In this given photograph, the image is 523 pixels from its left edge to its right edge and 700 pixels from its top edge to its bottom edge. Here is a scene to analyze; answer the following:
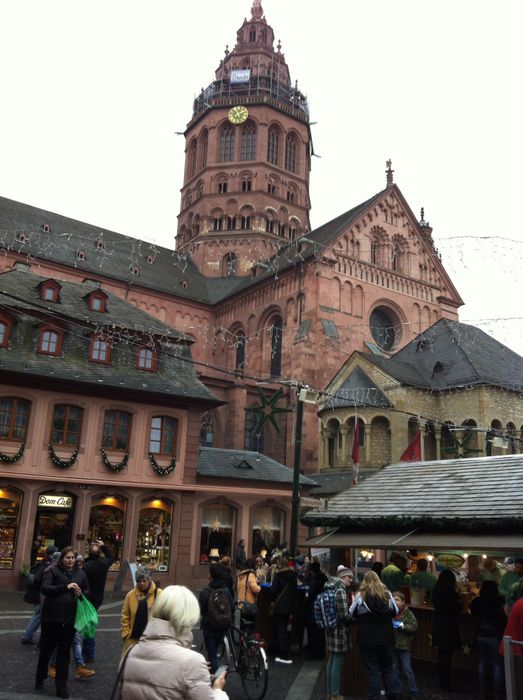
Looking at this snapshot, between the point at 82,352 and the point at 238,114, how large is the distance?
134 feet

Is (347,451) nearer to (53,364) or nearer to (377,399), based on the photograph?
(377,399)

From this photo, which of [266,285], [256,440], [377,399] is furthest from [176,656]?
[266,285]

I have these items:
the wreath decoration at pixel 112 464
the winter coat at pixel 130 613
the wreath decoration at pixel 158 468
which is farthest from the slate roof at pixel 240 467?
the winter coat at pixel 130 613

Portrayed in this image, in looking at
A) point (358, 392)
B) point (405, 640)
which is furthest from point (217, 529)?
point (405, 640)

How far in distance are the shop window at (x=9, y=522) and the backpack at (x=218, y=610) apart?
13950 mm

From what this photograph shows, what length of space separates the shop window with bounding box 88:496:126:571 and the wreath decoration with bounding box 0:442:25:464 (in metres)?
3.00

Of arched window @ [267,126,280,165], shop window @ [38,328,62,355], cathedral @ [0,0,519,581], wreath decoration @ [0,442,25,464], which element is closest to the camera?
wreath decoration @ [0,442,25,464]

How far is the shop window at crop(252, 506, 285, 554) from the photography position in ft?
81.3

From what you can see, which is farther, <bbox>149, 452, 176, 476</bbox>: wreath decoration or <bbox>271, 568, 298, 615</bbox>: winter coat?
<bbox>149, 452, 176, 476</bbox>: wreath decoration

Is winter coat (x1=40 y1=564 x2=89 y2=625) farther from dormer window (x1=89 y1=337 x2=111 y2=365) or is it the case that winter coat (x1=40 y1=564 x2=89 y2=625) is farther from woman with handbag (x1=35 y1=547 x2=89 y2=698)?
dormer window (x1=89 y1=337 x2=111 y2=365)

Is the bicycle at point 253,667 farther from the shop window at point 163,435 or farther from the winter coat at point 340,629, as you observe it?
the shop window at point 163,435

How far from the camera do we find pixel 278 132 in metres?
57.9

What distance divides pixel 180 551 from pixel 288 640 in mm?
12149

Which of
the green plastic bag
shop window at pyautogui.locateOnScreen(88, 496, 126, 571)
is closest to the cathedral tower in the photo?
shop window at pyautogui.locateOnScreen(88, 496, 126, 571)
